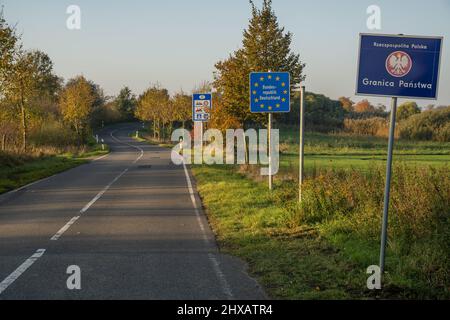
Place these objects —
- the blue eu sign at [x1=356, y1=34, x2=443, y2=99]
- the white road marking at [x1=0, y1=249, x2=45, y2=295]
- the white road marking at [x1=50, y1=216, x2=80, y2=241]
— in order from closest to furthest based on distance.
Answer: the blue eu sign at [x1=356, y1=34, x2=443, y2=99], the white road marking at [x1=0, y1=249, x2=45, y2=295], the white road marking at [x1=50, y1=216, x2=80, y2=241]

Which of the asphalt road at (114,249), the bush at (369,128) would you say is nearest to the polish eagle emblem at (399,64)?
the asphalt road at (114,249)

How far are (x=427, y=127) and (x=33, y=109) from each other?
129ft

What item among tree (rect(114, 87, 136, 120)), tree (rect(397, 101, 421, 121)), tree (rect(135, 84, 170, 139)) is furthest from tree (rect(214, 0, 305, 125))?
tree (rect(114, 87, 136, 120))

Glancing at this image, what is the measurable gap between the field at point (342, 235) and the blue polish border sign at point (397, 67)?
2.88 ft

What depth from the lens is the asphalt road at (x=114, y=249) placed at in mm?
6387

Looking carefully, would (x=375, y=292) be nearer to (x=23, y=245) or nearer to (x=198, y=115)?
(x=23, y=245)

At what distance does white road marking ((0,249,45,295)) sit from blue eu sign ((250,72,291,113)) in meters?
8.95

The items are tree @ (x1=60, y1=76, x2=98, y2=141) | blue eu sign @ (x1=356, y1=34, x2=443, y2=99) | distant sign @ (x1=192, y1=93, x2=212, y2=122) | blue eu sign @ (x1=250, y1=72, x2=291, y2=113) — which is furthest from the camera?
tree @ (x1=60, y1=76, x2=98, y2=141)

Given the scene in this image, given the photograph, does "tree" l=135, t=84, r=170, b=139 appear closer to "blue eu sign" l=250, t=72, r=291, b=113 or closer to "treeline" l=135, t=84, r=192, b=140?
"treeline" l=135, t=84, r=192, b=140

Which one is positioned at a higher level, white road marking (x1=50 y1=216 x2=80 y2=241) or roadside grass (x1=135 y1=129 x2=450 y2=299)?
roadside grass (x1=135 y1=129 x2=450 y2=299)

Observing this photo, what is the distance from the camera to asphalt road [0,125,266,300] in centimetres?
639

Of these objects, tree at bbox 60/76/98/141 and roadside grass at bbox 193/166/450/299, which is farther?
tree at bbox 60/76/98/141

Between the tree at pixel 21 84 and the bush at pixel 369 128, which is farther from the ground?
the tree at pixel 21 84

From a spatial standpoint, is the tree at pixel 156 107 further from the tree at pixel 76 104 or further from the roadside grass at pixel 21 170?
the roadside grass at pixel 21 170
